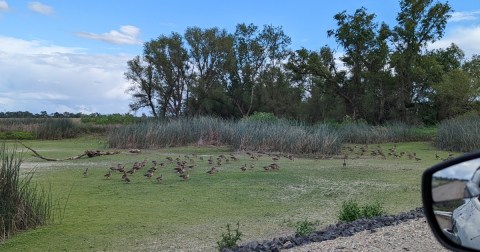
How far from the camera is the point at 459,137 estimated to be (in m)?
17.8

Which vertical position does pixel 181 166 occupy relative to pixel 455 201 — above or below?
below

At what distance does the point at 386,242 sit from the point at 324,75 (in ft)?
99.3

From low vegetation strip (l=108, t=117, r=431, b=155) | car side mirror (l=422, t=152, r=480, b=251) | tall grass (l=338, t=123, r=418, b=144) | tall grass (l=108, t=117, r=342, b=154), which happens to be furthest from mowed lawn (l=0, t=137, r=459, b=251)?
tall grass (l=338, t=123, r=418, b=144)

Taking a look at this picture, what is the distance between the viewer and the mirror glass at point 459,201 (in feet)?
5.18

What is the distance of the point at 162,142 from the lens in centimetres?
1972

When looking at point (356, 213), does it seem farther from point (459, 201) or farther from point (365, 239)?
point (459, 201)

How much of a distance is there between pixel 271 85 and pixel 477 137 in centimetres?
2487

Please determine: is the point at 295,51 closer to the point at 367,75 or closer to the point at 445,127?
the point at 367,75

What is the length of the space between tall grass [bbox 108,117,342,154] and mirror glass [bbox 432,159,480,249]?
48.6ft

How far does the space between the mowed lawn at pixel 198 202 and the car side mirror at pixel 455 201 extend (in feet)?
11.5

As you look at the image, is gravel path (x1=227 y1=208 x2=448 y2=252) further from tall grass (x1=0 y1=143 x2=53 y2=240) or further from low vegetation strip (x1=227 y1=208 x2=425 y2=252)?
tall grass (x1=0 y1=143 x2=53 y2=240)

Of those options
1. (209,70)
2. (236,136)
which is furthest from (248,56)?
(236,136)

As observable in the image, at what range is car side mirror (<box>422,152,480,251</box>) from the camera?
5.18 feet

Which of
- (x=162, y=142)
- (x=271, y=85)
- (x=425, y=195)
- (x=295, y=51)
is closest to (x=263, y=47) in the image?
(x=271, y=85)
